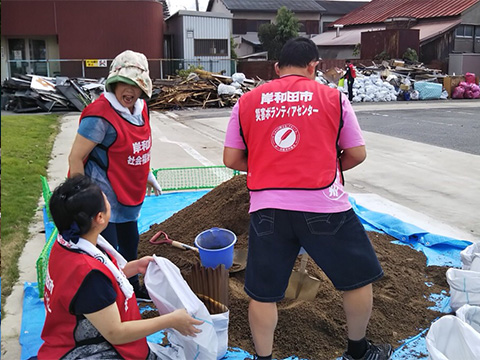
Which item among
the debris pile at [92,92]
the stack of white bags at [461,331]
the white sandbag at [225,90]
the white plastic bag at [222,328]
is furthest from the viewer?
the white sandbag at [225,90]

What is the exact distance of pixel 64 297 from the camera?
1939 millimetres

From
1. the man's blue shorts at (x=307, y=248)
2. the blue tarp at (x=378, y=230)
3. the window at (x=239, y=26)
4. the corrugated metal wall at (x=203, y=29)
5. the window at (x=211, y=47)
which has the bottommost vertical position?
the blue tarp at (x=378, y=230)

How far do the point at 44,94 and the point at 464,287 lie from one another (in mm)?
17413

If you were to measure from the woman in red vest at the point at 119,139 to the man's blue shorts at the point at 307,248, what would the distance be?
3.28 feet

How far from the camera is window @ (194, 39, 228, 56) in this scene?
27328 millimetres

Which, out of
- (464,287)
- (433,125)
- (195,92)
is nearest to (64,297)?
(464,287)

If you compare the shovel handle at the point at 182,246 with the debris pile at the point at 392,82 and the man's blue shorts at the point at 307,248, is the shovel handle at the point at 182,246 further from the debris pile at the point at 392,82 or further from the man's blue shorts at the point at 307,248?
the debris pile at the point at 392,82

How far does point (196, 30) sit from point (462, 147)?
19363mm

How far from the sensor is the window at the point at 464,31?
104 ft

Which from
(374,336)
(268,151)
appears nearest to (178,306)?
(268,151)

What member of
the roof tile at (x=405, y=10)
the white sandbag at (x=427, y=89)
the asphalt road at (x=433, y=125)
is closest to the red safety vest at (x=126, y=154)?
the asphalt road at (x=433, y=125)

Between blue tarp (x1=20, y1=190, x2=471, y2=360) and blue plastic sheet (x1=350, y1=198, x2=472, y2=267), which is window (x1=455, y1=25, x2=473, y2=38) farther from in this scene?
blue plastic sheet (x1=350, y1=198, x2=472, y2=267)

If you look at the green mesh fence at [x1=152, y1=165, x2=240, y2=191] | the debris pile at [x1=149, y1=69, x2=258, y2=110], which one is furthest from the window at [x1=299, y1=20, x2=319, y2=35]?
the green mesh fence at [x1=152, y1=165, x2=240, y2=191]

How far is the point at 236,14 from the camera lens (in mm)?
47969
